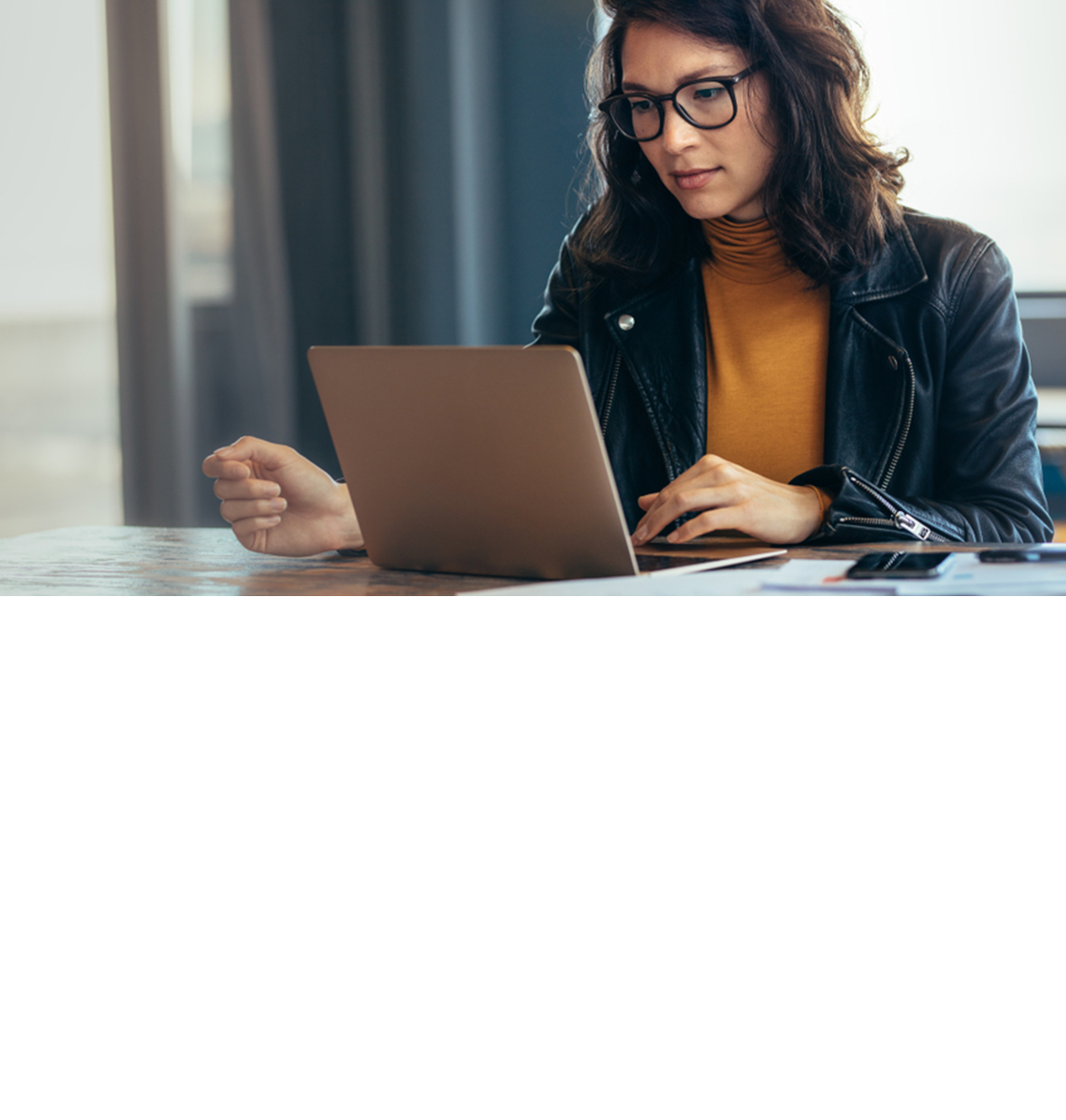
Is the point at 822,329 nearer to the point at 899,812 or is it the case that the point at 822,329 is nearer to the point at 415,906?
the point at 899,812

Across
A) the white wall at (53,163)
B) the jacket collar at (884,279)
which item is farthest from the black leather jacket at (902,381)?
the white wall at (53,163)

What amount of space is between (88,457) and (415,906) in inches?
118

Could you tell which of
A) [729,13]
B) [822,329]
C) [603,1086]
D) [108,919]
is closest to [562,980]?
[603,1086]

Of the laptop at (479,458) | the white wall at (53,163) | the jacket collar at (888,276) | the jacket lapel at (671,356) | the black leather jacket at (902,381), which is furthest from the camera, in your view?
the white wall at (53,163)

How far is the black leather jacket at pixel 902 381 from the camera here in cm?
131

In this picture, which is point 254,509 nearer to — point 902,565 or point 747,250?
point 902,565

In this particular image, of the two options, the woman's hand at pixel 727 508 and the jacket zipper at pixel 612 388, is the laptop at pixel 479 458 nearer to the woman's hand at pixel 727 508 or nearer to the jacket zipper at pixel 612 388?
the woman's hand at pixel 727 508

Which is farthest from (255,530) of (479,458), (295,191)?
(295,191)

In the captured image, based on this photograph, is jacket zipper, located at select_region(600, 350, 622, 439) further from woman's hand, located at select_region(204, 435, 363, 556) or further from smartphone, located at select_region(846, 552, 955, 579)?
smartphone, located at select_region(846, 552, 955, 579)

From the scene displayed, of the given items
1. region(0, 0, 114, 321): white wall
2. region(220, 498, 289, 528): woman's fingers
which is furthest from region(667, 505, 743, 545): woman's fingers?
region(0, 0, 114, 321): white wall

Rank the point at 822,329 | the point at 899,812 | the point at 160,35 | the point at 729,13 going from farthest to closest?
the point at 160,35 → the point at 822,329 → the point at 729,13 → the point at 899,812

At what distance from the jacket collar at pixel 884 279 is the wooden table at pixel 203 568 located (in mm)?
460

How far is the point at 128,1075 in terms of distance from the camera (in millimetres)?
810

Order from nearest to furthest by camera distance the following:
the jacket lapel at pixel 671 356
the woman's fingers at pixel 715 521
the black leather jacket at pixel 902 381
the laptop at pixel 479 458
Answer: the laptop at pixel 479 458 → the woman's fingers at pixel 715 521 → the black leather jacket at pixel 902 381 → the jacket lapel at pixel 671 356
